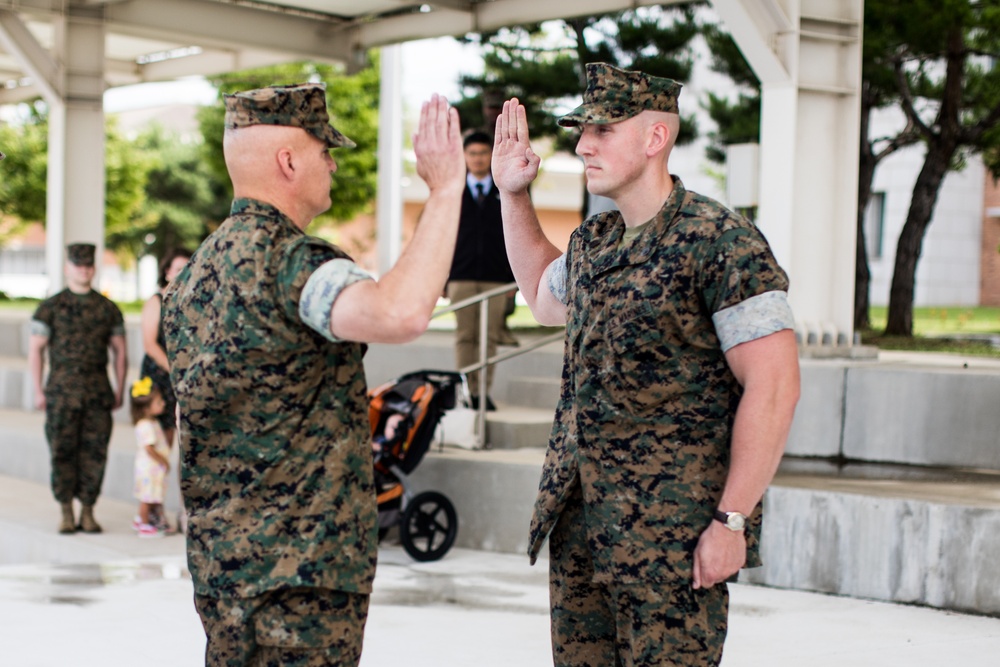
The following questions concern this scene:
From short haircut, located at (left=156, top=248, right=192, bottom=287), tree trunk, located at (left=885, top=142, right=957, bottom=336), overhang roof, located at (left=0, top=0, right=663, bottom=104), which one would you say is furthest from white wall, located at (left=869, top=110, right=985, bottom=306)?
short haircut, located at (left=156, top=248, right=192, bottom=287)

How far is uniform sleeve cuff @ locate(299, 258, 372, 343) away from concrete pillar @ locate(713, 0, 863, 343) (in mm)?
6521

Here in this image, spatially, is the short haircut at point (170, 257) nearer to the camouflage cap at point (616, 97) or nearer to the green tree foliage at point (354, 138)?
the camouflage cap at point (616, 97)

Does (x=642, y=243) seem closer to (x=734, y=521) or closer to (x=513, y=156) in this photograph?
(x=513, y=156)

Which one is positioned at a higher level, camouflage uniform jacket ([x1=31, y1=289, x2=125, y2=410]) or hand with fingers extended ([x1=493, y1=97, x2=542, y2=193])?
hand with fingers extended ([x1=493, y1=97, x2=542, y2=193])

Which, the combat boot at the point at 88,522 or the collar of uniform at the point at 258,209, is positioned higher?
the collar of uniform at the point at 258,209

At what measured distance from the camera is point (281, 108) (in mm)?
2656

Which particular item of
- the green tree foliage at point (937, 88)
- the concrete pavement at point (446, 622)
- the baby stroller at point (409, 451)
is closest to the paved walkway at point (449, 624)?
the concrete pavement at point (446, 622)

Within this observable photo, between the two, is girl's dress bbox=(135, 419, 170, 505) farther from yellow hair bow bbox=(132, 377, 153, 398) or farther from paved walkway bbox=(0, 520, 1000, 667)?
paved walkway bbox=(0, 520, 1000, 667)

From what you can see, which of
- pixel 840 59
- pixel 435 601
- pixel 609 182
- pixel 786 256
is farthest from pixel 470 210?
pixel 609 182

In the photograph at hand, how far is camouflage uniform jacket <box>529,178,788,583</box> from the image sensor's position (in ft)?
9.25

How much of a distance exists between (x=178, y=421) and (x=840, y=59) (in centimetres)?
714

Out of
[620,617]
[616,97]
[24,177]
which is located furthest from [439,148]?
[24,177]

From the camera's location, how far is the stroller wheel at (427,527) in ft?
24.1

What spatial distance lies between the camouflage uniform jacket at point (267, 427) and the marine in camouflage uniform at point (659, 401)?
0.57 metres
